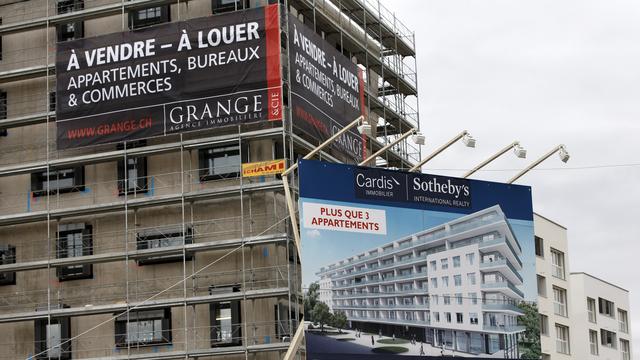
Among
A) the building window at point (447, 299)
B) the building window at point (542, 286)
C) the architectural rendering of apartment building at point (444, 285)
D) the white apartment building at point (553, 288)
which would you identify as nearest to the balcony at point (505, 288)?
the architectural rendering of apartment building at point (444, 285)

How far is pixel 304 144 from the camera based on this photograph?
5962cm

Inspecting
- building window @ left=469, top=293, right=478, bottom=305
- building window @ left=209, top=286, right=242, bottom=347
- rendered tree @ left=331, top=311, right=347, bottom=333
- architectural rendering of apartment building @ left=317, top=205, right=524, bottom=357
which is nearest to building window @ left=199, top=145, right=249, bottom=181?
building window @ left=209, top=286, right=242, bottom=347

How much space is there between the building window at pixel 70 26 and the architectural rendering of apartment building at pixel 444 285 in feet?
62.8

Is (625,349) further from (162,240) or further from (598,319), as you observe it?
(162,240)

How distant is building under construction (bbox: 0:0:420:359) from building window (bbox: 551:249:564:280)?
29762mm

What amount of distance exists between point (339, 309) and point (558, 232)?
4240 cm

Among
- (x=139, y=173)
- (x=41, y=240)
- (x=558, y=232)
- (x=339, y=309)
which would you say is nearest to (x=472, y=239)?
(x=339, y=309)

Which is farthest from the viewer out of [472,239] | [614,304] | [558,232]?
[614,304]

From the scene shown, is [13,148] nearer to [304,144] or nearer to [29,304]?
[29,304]

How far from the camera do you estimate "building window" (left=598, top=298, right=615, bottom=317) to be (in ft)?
323

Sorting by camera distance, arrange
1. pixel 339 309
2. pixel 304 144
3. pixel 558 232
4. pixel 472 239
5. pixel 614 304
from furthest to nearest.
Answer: pixel 614 304
pixel 558 232
pixel 304 144
pixel 472 239
pixel 339 309

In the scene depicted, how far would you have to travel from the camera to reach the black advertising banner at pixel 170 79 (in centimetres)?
5850

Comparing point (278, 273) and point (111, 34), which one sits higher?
point (111, 34)

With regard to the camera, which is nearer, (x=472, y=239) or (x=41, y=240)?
(x=472, y=239)
